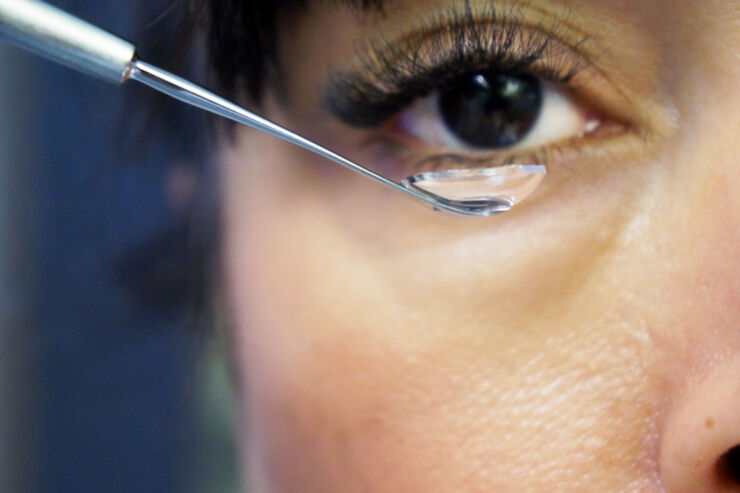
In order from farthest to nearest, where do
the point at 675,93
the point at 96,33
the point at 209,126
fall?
the point at 209,126 → the point at 675,93 → the point at 96,33

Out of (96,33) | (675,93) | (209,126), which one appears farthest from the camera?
(209,126)

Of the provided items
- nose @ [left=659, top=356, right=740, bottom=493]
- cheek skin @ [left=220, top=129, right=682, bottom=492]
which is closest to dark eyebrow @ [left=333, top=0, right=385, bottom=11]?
cheek skin @ [left=220, top=129, right=682, bottom=492]

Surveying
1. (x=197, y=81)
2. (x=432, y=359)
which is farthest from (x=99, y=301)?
(x=432, y=359)

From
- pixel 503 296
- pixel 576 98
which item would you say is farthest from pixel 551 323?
pixel 576 98

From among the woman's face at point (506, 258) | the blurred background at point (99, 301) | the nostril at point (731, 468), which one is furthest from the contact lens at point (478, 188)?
the blurred background at point (99, 301)

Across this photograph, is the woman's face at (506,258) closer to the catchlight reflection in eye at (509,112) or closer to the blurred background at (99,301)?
the catchlight reflection in eye at (509,112)

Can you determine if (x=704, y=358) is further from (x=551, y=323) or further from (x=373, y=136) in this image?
(x=373, y=136)
